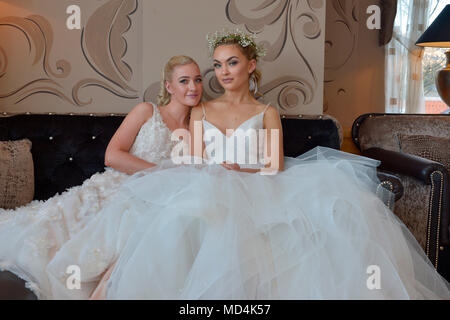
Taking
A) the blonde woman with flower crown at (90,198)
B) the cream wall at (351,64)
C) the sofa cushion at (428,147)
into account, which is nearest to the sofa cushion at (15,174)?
the blonde woman with flower crown at (90,198)

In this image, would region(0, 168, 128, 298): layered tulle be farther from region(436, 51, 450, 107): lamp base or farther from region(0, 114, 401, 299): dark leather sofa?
region(436, 51, 450, 107): lamp base

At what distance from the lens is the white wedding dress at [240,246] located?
1373 mm

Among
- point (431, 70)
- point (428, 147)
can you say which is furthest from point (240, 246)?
point (431, 70)

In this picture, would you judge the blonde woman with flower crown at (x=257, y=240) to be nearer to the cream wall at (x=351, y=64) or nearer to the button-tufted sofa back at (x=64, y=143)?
the button-tufted sofa back at (x=64, y=143)

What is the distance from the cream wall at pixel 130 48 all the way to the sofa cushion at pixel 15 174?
64 centimetres

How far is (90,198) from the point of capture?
194cm

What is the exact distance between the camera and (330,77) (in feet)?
12.7

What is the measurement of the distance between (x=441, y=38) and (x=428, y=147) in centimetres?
96

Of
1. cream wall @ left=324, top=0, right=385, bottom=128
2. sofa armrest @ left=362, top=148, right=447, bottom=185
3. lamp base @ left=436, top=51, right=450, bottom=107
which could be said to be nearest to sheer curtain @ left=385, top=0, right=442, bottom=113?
cream wall @ left=324, top=0, right=385, bottom=128

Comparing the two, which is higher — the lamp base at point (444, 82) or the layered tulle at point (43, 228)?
the lamp base at point (444, 82)

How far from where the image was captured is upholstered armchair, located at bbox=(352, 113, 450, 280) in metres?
2.34
